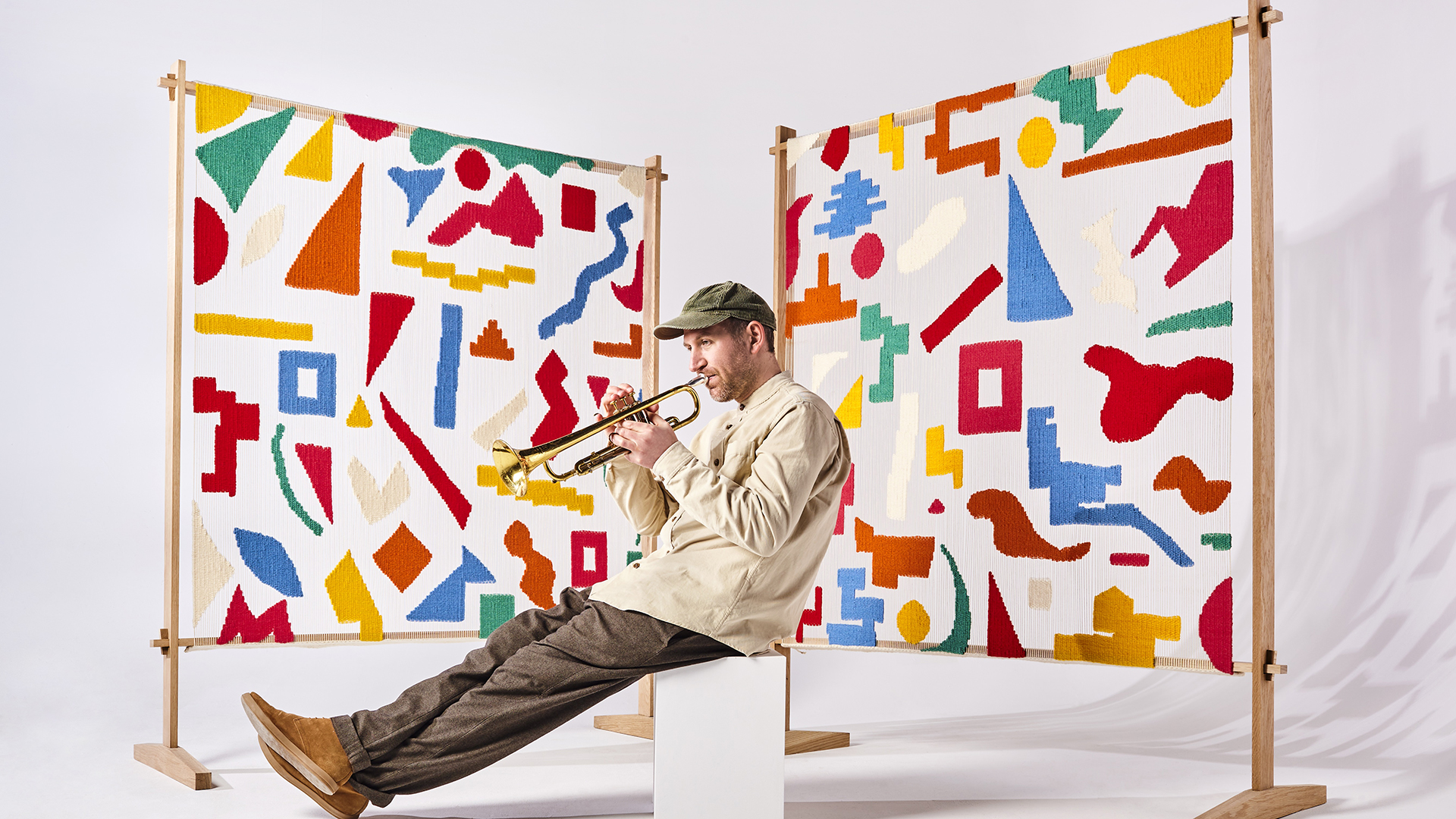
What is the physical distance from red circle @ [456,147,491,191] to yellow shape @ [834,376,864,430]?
133cm

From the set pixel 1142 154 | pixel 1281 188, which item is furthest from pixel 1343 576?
pixel 1142 154

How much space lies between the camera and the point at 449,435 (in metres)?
3.72

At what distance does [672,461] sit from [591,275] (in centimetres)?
146

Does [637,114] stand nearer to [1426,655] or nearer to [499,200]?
[499,200]

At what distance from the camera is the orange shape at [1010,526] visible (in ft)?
10.7

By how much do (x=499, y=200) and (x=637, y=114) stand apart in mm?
1811

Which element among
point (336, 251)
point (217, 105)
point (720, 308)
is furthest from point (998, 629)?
point (217, 105)

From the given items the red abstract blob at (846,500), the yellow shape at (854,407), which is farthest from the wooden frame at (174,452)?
the yellow shape at (854,407)

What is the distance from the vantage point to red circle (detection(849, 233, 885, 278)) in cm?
367

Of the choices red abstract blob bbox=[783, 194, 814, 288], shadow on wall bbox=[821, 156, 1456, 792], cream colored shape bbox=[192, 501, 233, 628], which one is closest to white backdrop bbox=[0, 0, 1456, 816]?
shadow on wall bbox=[821, 156, 1456, 792]

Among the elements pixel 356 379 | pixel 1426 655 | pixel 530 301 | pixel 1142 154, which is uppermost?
pixel 1142 154

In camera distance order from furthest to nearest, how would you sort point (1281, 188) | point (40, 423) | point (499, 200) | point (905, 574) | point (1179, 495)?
point (40, 423), point (1281, 188), point (499, 200), point (905, 574), point (1179, 495)

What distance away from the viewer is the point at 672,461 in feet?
8.79

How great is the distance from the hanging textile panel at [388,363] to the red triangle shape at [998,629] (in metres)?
1.24
